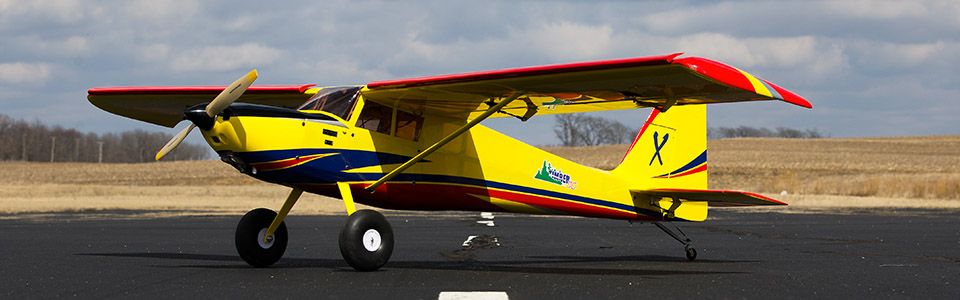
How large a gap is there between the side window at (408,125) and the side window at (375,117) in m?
0.13

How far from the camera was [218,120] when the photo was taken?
1034cm

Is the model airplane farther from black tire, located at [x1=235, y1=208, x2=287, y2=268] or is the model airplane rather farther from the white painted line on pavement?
the white painted line on pavement

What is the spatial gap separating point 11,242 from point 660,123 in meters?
9.04

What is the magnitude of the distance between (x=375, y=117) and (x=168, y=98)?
377cm

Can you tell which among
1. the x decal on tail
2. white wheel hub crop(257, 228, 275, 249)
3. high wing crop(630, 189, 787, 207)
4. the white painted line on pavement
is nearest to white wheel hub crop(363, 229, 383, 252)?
white wheel hub crop(257, 228, 275, 249)

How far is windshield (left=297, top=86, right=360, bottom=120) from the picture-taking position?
11.4 metres

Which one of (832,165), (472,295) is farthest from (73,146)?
(472,295)

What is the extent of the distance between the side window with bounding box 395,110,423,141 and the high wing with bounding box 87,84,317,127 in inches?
54.0

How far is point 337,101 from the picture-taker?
37.7ft

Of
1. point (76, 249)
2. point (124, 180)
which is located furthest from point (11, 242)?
point (124, 180)

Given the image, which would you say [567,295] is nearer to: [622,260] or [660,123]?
[622,260]

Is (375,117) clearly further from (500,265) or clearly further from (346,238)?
(500,265)

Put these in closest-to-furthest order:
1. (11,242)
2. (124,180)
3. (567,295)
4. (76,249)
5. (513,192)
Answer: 1. (567,295)
2. (513,192)
3. (76,249)
4. (11,242)
5. (124,180)

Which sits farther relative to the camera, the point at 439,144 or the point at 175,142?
the point at 439,144
